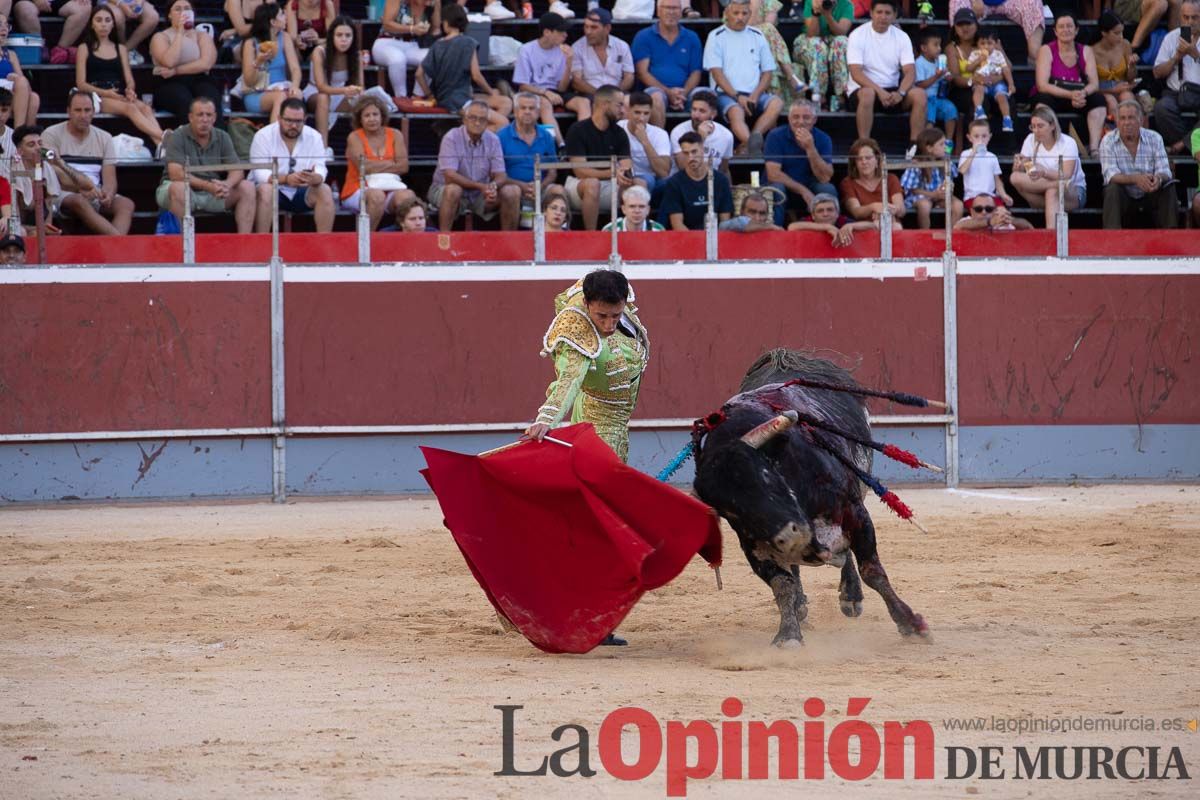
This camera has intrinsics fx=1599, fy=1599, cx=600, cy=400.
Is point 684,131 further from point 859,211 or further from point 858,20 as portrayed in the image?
point 858,20

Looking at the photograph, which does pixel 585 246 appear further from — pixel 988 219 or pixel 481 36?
pixel 988 219

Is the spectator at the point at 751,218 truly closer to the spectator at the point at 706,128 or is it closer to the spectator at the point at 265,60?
the spectator at the point at 706,128

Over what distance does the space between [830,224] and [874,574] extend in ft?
17.4

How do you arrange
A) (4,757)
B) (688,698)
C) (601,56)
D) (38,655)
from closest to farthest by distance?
(4,757) < (688,698) < (38,655) < (601,56)

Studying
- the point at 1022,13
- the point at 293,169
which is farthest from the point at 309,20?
the point at 1022,13

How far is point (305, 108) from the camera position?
11.1m

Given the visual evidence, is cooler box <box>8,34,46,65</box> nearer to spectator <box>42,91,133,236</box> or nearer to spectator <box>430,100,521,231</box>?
spectator <box>42,91,133,236</box>

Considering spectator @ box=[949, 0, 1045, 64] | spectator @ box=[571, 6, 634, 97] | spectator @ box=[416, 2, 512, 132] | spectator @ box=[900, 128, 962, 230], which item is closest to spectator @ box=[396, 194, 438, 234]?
spectator @ box=[416, 2, 512, 132]

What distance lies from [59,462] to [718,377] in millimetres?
4058

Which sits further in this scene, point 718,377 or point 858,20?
point 858,20

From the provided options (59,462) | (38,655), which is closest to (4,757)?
(38,655)

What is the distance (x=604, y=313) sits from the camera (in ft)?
17.4

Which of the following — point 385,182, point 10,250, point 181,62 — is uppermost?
point 181,62

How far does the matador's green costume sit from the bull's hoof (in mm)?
1008
